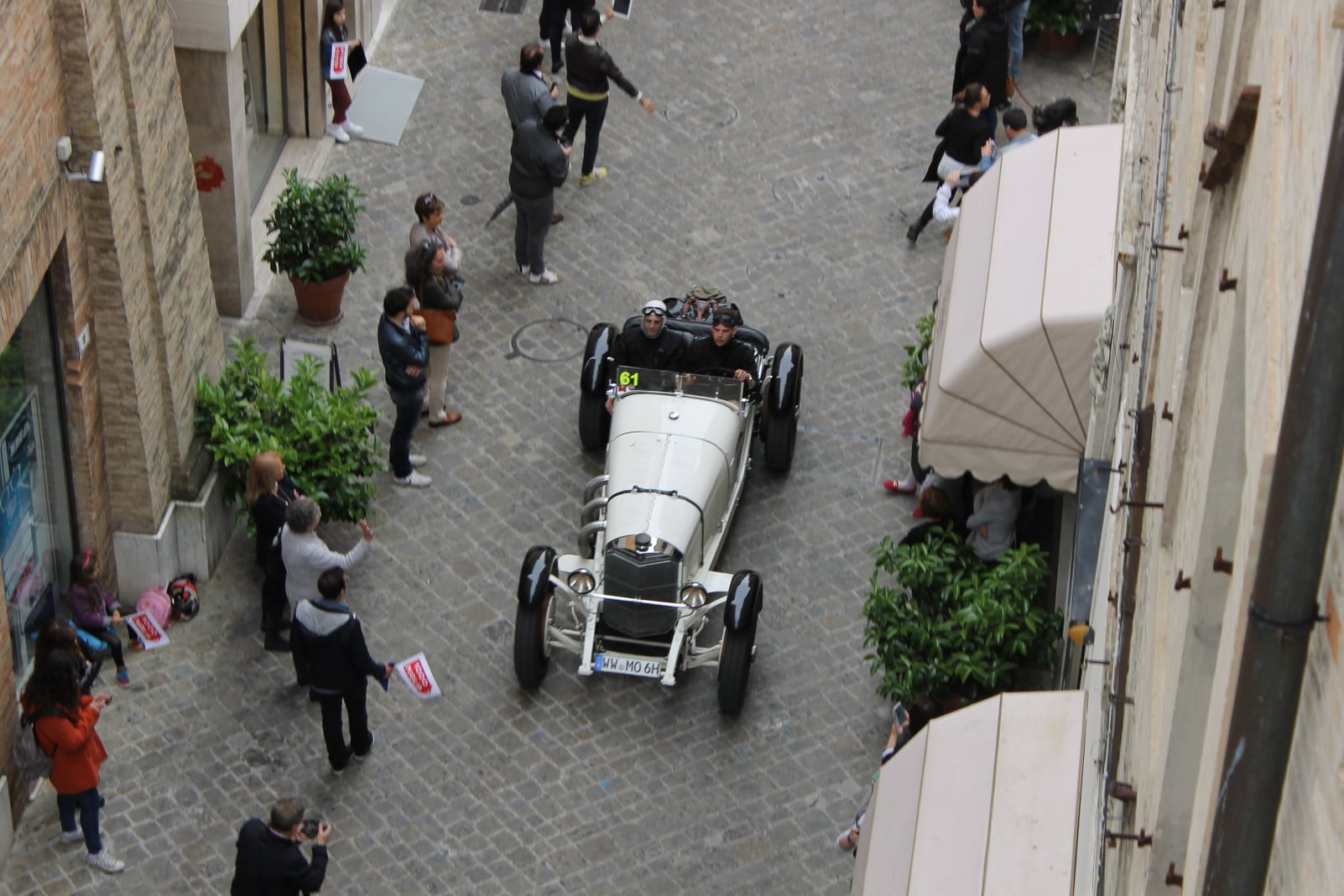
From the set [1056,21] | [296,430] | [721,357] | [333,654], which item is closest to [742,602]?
[721,357]

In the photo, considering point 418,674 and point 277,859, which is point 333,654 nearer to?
point 418,674

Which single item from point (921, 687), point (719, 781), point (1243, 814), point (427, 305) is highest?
point (1243, 814)

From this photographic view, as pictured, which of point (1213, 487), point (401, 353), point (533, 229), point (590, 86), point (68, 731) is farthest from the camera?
point (590, 86)

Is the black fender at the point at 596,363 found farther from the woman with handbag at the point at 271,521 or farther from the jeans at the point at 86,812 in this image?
the jeans at the point at 86,812

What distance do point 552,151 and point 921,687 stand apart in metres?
5.78

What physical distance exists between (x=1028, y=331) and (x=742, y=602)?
2.31 m

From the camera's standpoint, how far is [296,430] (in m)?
11.7

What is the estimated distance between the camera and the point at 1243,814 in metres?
3.50

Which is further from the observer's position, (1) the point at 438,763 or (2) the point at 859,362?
(2) the point at 859,362

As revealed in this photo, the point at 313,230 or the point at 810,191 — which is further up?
the point at 313,230

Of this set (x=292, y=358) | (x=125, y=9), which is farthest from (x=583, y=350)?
(x=125, y=9)

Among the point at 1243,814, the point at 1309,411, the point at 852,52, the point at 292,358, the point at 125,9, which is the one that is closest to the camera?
the point at 1309,411

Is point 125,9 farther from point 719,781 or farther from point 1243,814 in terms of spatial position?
point 1243,814

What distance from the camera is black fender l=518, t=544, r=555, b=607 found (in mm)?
10820
